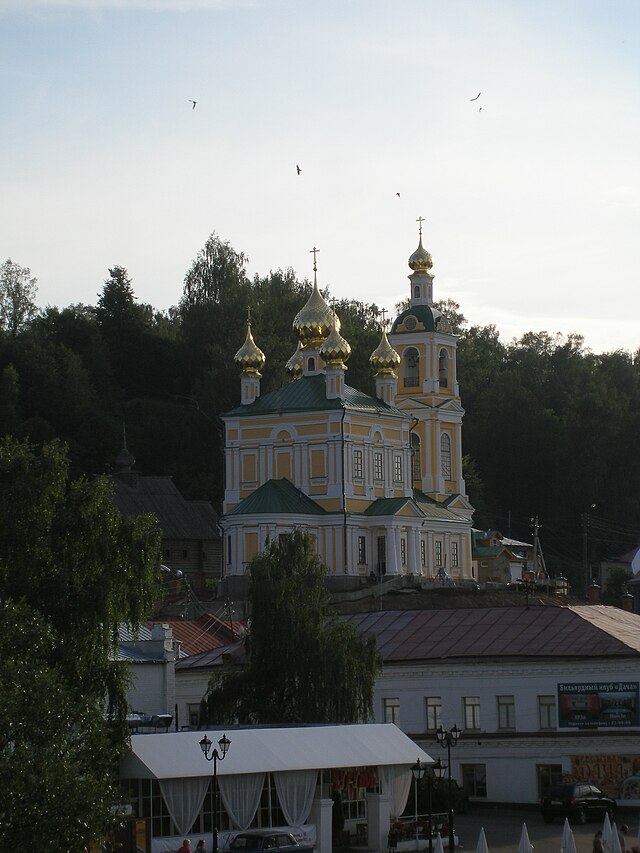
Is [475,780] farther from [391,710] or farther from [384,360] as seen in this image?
[384,360]

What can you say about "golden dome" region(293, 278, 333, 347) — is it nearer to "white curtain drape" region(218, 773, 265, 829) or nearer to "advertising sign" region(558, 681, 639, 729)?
"advertising sign" region(558, 681, 639, 729)

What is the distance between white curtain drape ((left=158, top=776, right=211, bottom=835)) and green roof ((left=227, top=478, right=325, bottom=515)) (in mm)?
36910

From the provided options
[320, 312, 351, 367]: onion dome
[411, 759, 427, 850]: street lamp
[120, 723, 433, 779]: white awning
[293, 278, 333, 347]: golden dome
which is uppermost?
[293, 278, 333, 347]: golden dome

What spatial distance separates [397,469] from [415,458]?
6.04 meters

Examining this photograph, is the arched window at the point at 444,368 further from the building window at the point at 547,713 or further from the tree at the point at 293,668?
the tree at the point at 293,668

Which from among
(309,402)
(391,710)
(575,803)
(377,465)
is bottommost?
(575,803)

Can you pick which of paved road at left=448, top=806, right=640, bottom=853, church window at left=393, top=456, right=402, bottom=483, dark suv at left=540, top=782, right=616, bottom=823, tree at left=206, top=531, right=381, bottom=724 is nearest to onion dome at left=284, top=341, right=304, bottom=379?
church window at left=393, top=456, right=402, bottom=483

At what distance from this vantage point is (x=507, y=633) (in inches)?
1767

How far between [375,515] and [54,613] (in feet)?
134

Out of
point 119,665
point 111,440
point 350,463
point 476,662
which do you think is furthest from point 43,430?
point 119,665

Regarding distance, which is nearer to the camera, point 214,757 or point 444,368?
point 214,757

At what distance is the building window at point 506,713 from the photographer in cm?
4275

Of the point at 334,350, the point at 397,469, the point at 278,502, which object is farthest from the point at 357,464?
the point at 334,350

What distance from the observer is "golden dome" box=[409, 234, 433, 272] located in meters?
84.7
